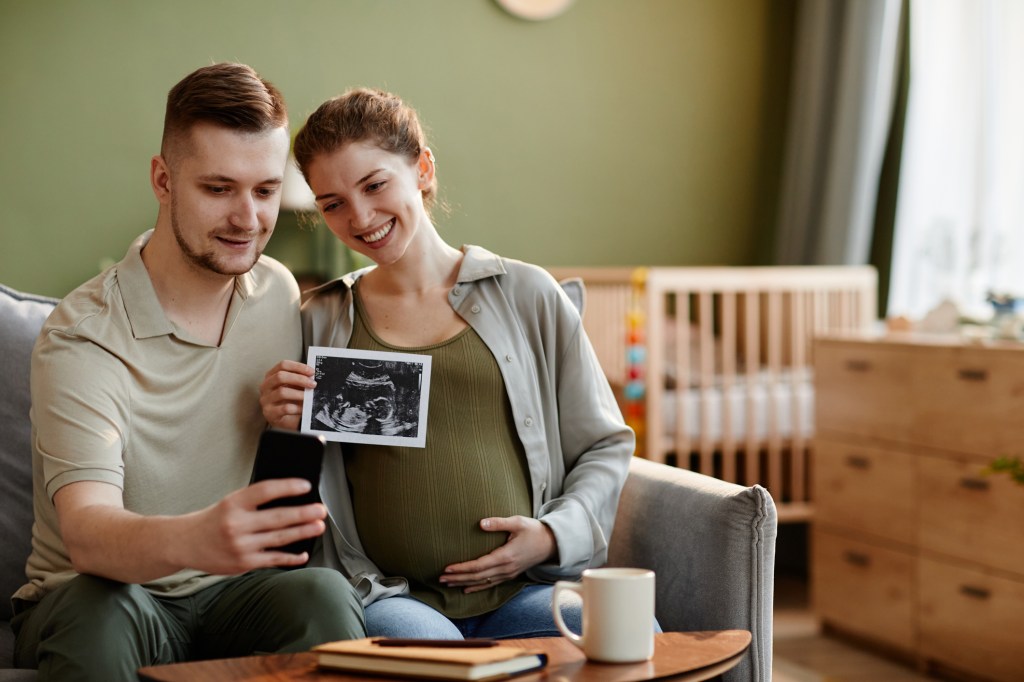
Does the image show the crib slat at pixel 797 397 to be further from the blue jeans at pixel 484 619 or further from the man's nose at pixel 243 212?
the man's nose at pixel 243 212

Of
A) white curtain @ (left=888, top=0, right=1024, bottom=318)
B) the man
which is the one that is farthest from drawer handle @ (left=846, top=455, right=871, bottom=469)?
the man

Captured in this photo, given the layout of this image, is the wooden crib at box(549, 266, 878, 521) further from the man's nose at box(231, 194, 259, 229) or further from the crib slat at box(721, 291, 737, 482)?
the man's nose at box(231, 194, 259, 229)

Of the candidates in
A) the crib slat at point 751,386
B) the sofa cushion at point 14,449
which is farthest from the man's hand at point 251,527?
the crib slat at point 751,386

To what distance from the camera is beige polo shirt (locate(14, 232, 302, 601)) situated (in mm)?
1336

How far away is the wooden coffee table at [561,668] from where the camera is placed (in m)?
1.07

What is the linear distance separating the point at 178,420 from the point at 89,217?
7.90 feet

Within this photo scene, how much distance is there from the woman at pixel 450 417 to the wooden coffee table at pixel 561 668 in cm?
28

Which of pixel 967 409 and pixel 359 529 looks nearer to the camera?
pixel 359 529

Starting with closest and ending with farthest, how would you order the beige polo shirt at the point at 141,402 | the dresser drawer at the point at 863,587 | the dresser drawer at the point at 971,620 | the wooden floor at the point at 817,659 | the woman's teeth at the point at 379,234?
the beige polo shirt at the point at 141,402 → the woman's teeth at the point at 379,234 → the dresser drawer at the point at 971,620 → the wooden floor at the point at 817,659 → the dresser drawer at the point at 863,587

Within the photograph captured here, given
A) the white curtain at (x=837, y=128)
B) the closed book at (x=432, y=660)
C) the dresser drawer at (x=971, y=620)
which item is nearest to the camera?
the closed book at (x=432, y=660)

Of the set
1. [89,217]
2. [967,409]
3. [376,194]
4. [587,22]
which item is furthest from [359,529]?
[587,22]

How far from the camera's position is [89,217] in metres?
3.60

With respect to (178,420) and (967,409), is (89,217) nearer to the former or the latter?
(178,420)

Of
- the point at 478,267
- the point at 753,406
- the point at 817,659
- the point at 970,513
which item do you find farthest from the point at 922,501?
the point at 478,267
